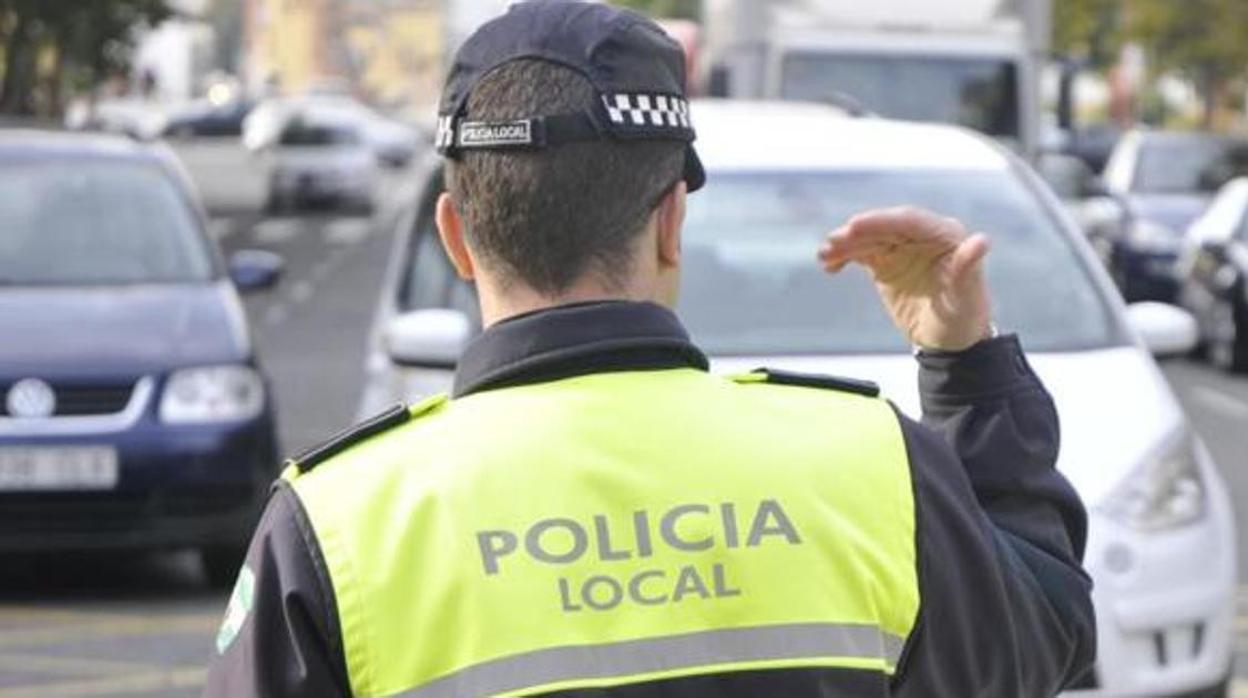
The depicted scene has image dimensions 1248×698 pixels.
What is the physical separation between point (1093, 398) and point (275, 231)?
3707cm

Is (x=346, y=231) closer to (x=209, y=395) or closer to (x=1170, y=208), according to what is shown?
(x=1170, y=208)

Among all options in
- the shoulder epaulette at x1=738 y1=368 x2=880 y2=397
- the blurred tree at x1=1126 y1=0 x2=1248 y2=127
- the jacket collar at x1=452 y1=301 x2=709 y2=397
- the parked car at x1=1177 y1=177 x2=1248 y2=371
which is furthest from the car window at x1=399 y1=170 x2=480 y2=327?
the blurred tree at x1=1126 y1=0 x2=1248 y2=127

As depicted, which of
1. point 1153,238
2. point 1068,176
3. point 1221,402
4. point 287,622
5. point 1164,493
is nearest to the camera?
point 287,622

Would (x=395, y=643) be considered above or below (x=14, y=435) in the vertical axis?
above

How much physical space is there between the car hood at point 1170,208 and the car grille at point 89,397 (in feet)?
53.9

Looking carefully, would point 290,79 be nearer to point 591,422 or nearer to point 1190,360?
point 1190,360

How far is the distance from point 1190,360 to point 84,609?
14.4 m

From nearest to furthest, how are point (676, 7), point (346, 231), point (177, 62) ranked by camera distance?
point (346, 231) → point (676, 7) → point (177, 62)

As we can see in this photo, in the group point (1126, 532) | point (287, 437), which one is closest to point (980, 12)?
point (287, 437)

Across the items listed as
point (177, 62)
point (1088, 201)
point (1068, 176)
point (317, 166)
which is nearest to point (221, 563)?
point (1088, 201)

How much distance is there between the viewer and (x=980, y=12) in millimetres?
21766

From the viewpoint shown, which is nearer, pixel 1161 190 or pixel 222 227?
pixel 1161 190

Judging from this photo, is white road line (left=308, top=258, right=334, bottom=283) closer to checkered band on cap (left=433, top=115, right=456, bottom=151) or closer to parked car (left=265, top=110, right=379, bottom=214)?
parked car (left=265, top=110, right=379, bottom=214)

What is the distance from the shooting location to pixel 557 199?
8.91 feet
